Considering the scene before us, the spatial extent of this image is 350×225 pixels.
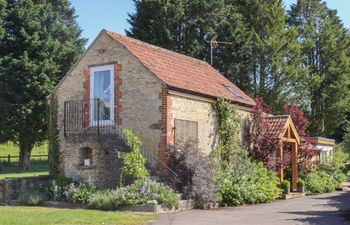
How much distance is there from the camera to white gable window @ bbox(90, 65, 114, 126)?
21.0 m

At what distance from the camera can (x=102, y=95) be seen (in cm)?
2131

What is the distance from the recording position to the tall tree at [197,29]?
37594 millimetres

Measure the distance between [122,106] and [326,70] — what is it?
34.6 metres

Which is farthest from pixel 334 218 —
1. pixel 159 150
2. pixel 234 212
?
pixel 159 150

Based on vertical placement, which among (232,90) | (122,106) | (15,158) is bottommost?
(15,158)

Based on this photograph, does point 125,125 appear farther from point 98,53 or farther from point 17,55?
point 17,55

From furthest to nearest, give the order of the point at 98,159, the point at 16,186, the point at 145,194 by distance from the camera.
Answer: the point at 16,186
the point at 98,159
the point at 145,194

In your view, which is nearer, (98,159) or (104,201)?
(104,201)

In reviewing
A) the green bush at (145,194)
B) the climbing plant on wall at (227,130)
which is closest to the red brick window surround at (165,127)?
the green bush at (145,194)

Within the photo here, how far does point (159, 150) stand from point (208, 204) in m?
2.86

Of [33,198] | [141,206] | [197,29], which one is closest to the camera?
[141,206]

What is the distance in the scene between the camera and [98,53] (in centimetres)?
2150

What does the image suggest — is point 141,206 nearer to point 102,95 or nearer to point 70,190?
point 70,190

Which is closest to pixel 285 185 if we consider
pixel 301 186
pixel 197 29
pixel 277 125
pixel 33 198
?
pixel 301 186
